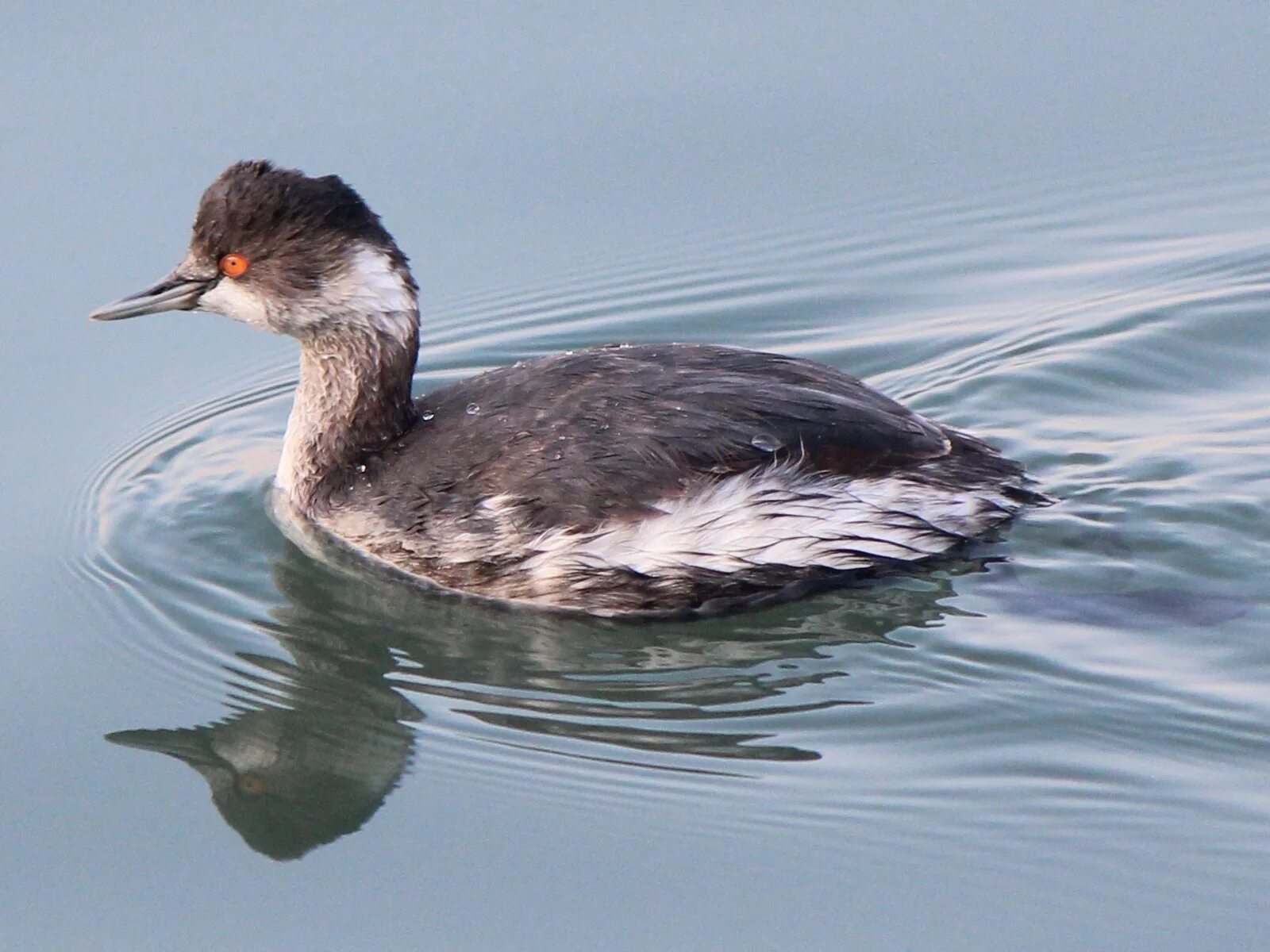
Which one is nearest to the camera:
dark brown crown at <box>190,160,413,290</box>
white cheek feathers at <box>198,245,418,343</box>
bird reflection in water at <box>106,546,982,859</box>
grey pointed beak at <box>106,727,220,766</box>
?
bird reflection in water at <box>106,546,982,859</box>

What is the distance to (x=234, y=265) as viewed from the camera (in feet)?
25.6

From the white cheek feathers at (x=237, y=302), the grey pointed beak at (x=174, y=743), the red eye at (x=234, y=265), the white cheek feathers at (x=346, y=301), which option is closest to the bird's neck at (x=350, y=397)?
the white cheek feathers at (x=346, y=301)

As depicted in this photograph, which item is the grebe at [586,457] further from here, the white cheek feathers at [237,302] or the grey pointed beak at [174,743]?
the grey pointed beak at [174,743]

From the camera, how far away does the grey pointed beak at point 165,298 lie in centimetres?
791

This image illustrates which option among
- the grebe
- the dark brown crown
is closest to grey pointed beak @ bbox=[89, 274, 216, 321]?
the grebe

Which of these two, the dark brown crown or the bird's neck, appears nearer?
the dark brown crown

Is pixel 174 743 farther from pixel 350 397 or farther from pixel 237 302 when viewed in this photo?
pixel 237 302

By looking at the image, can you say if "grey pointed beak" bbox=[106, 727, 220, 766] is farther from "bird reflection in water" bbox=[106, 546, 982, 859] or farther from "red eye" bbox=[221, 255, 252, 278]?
"red eye" bbox=[221, 255, 252, 278]

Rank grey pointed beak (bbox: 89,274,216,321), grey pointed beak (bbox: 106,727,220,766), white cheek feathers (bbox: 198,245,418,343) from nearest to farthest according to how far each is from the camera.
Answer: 1. grey pointed beak (bbox: 106,727,220,766)
2. white cheek feathers (bbox: 198,245,418,343)
3. grey pointed beak (bbox: 89,274,216,321)

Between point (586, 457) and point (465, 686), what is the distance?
2.99ft

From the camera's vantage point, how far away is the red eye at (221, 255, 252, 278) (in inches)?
307

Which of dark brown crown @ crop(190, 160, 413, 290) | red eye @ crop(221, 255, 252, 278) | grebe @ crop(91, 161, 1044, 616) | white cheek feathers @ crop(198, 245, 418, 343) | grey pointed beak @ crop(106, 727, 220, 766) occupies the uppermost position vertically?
dark brown crown @ crop(190, 160, 413, 290)

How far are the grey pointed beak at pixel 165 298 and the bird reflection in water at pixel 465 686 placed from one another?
3.96 ft

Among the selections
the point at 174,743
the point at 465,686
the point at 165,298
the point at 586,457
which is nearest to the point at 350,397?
the point at 165,298
